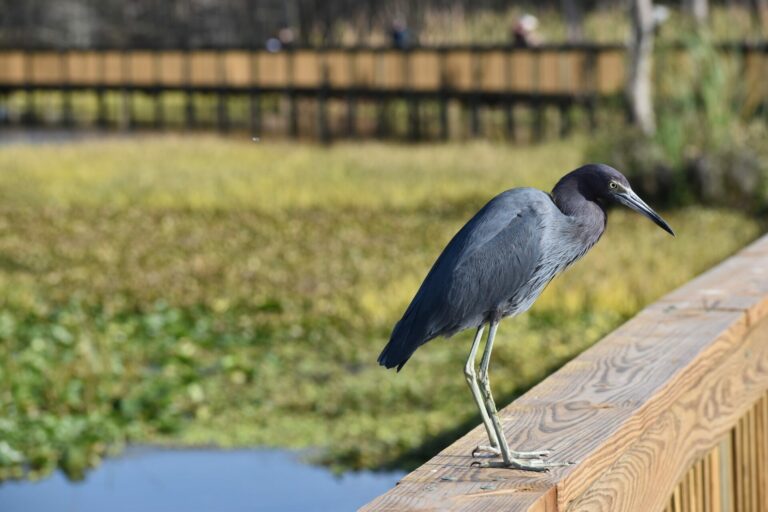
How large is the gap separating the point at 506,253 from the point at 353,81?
24.9 meters

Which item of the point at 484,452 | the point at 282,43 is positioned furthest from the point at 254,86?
the point at 484,452

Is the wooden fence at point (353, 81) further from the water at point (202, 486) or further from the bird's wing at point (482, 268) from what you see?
the bird's wing at point (482, 268)

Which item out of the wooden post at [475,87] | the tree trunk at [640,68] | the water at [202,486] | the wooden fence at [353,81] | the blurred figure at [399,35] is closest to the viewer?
the water at [202,486]

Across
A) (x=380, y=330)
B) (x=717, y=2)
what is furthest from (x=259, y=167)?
(x=717, y=2)

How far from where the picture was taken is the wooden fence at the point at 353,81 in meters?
23.6

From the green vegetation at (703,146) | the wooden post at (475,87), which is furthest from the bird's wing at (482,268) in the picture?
the wooden post at (475,87)

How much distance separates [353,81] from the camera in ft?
88.7

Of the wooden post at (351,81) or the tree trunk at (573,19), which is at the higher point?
the tree trunk at (573,19)

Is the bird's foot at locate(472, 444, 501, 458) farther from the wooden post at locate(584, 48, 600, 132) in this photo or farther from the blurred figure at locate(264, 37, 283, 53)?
the blurred figure at locate(264, 37, 283, 53)

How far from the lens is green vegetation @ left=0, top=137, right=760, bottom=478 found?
708 centimetres

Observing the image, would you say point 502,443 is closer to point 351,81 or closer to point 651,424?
point 651,424

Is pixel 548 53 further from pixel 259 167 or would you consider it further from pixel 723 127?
pixel 723 127

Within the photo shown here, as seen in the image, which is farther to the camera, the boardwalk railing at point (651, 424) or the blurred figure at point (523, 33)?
the blurred figure at point (523, 33)

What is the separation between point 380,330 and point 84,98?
116ft
